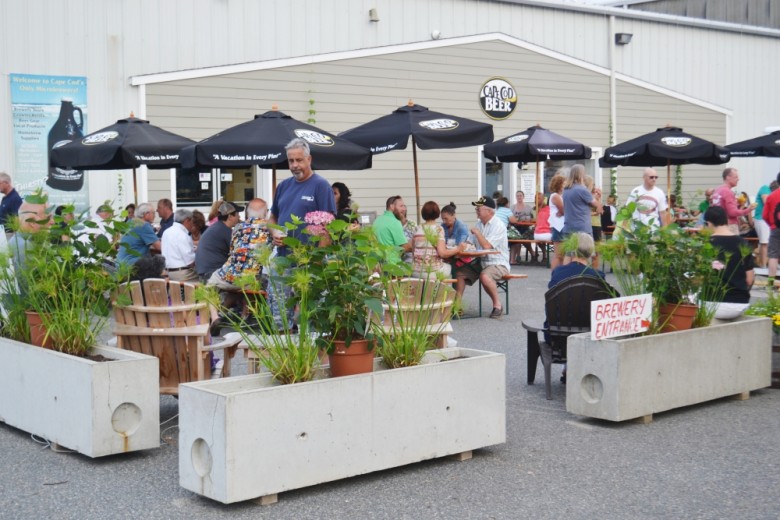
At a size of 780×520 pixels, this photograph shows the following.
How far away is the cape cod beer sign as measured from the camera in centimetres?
2017

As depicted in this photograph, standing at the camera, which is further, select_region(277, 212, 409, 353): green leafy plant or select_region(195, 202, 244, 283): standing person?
select_region(195, 202, 244, 283): standing person

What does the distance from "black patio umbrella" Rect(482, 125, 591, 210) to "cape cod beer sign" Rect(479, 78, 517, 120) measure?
3033mm

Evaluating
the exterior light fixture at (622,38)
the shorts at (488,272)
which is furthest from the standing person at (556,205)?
the exterior light fixture at (622,38)

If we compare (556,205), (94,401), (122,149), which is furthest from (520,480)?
(556,205)

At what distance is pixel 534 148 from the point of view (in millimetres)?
16391

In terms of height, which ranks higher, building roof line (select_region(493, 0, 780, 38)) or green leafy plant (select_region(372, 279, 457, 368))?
building roof line (select_region(493, 0, 780, 38))

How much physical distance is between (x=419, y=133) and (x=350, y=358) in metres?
7.26

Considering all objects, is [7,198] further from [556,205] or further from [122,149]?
[556,205]

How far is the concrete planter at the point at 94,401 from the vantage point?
5.52 metres

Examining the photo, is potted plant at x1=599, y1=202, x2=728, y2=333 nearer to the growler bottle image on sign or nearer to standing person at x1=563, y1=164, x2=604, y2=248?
standing person at x1=563, y1=164, x2=604, y2=248

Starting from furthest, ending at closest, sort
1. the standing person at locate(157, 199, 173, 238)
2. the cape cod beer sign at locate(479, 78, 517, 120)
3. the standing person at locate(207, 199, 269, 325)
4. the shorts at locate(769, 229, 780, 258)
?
the cape cod beer sign at locate(479, 78, 517, 120) → the shorts at locate(769, 229, 780, 258) → the standing person at locate(157, 199, 173, 238) → the standing person at locate(207, 199, 269, 325)

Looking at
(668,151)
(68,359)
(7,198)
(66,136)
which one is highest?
(66,136)

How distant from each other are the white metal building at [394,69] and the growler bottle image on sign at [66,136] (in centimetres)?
25

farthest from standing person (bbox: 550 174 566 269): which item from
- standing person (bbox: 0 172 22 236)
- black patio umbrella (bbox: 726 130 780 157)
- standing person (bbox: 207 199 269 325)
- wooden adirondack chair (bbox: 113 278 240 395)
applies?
wooden adirondack chair (bbox: 113 278 240 395)
